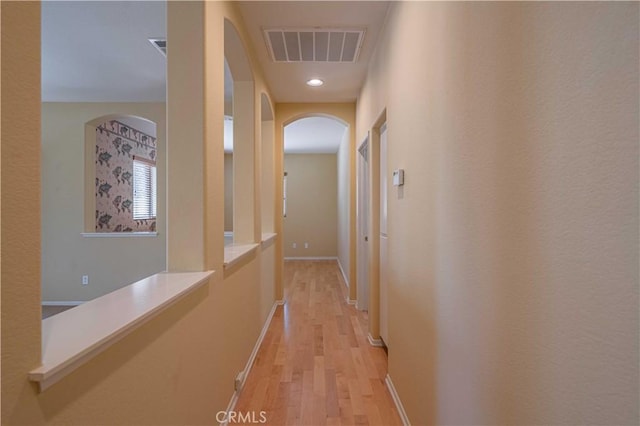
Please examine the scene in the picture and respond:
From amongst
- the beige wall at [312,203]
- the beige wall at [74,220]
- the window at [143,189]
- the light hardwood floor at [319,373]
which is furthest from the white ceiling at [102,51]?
the beige wall at [312,203]

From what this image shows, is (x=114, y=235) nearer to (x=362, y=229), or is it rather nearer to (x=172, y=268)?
(x=362, y=229)

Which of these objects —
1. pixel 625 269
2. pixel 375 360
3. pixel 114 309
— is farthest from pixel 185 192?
pixel 375 360

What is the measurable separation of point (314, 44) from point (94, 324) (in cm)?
255

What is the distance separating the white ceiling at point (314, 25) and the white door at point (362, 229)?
2.68 ft

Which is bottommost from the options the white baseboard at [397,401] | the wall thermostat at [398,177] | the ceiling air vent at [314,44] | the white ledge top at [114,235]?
the white baseboard at [397,401]

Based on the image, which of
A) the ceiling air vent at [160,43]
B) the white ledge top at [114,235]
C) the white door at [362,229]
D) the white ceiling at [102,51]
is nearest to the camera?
the white ceiling at [102,51]

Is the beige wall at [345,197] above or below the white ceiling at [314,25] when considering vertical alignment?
below

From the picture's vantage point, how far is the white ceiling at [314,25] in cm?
223

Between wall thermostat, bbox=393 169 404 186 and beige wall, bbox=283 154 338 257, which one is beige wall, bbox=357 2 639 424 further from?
beige wall, bbox=283 154 338 257

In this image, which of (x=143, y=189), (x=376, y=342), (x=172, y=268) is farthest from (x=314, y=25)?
(x=143, y=189)

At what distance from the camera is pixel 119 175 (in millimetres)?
5648

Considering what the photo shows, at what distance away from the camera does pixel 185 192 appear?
155cm

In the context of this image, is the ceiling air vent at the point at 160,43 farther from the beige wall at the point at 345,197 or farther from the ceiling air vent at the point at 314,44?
the beige wall at the point at 345,197

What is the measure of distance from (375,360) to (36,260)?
2587 mm
